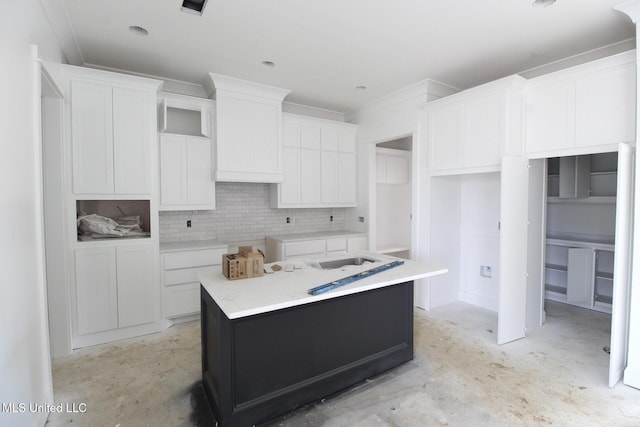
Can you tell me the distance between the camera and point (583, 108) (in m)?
2.82

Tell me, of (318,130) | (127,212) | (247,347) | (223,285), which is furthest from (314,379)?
(318,130)

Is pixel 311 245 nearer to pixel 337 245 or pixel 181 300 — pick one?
pixel 337 245

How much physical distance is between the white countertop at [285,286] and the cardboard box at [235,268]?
4 cm

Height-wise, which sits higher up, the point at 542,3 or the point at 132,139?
the point at 542,3

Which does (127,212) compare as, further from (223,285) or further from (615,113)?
(615,113)

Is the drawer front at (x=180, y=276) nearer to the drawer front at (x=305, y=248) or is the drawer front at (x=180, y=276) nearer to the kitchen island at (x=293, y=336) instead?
the drawer front at (x=305, y=248)

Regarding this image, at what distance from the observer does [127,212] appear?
3801 millimetres

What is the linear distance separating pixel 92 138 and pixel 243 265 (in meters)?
2.14

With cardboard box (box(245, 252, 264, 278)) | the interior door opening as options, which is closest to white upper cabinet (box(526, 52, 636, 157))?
the interior door opening

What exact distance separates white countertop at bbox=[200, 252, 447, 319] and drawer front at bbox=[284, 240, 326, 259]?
1.52 meters

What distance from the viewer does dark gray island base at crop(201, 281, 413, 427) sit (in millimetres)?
1979

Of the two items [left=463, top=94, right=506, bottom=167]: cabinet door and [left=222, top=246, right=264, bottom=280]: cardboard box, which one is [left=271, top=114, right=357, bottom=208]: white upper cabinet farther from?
[left=222, top=246, right=264, bottom=280]: cardboard box

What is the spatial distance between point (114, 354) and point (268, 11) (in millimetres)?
3314

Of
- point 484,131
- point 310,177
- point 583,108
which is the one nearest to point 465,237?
point 484,131
